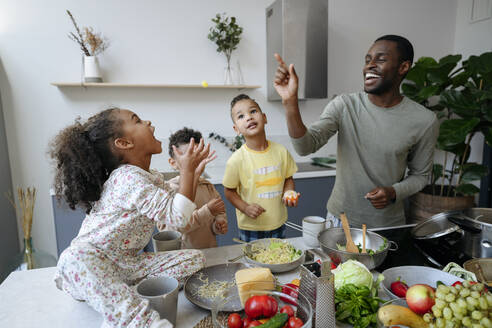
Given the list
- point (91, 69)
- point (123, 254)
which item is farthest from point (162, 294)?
point (91, 69)

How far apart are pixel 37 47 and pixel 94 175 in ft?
7.21

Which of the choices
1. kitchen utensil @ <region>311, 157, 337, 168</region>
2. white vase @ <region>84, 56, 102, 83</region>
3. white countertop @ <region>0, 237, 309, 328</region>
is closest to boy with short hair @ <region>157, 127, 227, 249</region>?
white countertop @ <region>0, 237, 309, 328</region>

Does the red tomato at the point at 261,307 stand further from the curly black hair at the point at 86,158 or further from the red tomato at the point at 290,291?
the curly black hair at the point at 86,158

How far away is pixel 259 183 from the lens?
5.25 ft

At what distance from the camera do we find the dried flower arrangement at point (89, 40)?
251 centimetres

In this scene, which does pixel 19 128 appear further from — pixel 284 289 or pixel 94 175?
pixel 284 289

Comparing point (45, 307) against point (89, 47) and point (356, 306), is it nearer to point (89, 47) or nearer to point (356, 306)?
point (356, 306)

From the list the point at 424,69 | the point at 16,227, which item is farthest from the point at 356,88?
the point at 16,227

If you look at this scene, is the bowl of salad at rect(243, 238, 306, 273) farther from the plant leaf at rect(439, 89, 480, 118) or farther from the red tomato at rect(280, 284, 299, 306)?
the plant leaf at rect(439, 89, 480, 118)

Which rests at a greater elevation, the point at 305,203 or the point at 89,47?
the point at 89,47

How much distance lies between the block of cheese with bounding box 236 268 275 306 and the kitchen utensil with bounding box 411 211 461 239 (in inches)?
25.7

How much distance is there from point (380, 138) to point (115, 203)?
51.0 inches

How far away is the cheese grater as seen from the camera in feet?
2.34

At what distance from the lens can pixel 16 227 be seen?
265 centimetres
